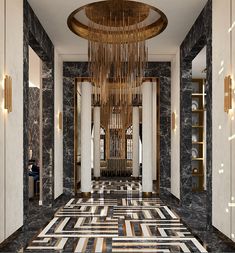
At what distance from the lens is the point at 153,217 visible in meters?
6.87

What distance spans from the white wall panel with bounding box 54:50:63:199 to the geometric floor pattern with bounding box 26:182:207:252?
1.03m

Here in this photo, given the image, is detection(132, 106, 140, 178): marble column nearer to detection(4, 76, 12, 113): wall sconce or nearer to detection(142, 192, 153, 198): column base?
detection(142, 192, 153, 198): column base

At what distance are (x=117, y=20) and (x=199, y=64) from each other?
3.44 m

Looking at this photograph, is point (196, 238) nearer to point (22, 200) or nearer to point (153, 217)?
point (153, 217)

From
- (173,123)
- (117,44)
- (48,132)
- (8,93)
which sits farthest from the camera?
(173,123)

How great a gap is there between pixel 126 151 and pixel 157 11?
14202 millimetres

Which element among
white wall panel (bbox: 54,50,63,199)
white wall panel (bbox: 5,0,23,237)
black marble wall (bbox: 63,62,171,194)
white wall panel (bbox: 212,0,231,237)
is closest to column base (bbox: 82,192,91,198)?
white wall panel (bbox: 54,50,63,199)

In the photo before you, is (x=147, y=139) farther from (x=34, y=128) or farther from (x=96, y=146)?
(x=96, y=146)

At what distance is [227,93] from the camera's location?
487 cm

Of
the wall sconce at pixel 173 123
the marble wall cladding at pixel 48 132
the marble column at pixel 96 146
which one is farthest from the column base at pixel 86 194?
the marble column at pixel 96 146

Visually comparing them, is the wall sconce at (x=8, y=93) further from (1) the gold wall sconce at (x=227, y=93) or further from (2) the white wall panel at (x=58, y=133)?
(2) the white wall panel at (x=58, y=133)

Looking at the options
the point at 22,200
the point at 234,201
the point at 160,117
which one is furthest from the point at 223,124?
the point at 160,117

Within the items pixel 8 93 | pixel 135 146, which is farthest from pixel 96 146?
pixel 8 93

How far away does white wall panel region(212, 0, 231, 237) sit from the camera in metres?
4.98
